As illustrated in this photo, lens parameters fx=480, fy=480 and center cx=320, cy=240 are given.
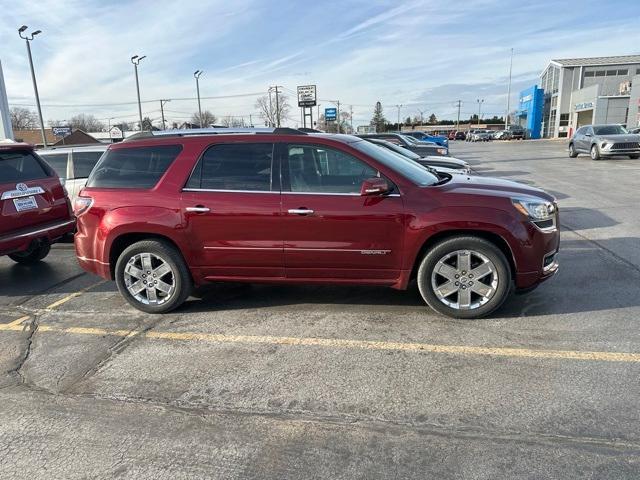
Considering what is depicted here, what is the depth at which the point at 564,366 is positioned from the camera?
3.63m

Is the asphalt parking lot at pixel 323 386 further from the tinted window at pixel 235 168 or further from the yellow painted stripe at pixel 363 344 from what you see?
the tinted window at pixel 235 168

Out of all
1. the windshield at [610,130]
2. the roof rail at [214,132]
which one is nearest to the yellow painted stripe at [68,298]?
the roof rail at [214,132]

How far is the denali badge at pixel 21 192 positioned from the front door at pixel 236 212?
2964mm

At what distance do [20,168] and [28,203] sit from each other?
0.57m


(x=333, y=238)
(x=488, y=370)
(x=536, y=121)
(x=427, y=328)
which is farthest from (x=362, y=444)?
(x=536, y=121)

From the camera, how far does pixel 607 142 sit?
21.5 metres

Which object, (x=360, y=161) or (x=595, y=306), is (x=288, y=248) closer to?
(x=360, y=161)

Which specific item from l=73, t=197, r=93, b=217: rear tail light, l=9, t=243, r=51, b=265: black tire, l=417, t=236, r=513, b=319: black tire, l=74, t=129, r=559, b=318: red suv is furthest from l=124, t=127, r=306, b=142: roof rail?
l=9, t=243, r=51, b=265: black tire

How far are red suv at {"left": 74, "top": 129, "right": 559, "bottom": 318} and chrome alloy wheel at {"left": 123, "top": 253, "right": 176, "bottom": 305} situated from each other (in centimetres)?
1

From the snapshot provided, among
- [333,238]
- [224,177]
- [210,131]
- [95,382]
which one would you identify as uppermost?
[210,131]

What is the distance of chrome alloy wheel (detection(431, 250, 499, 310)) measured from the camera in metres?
4.45

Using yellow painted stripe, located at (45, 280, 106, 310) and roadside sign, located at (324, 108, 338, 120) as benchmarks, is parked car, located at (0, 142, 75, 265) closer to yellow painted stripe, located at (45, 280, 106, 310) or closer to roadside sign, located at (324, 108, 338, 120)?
yellow painted stripe, located at (45, 280, 106, 310)

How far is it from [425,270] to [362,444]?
205cm

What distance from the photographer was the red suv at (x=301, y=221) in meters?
4.43
